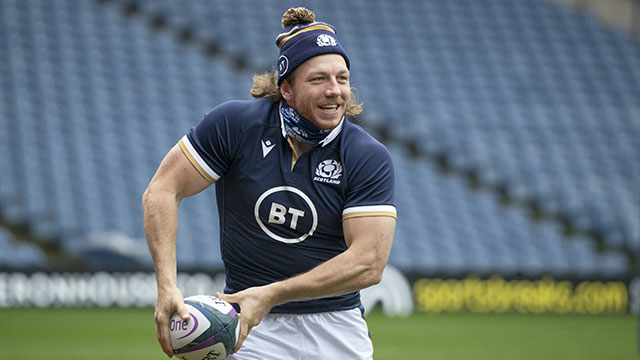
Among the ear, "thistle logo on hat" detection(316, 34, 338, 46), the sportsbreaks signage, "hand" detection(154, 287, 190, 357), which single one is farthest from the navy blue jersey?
the sportsbreaks signage

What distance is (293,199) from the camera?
13.4ft

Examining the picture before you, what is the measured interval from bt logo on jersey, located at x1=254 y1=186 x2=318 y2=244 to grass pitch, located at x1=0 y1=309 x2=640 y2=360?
6.11 meters

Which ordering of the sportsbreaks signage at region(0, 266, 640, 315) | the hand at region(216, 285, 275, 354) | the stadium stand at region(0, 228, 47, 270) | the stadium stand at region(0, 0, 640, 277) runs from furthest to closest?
the stadium stand at region(0, 0, 640, 277)
the sportsbreaks signage at region(0, 266, 640, 315)
the stadium stand at region(0, 228, 47, 270)
the hand at region(216, 285, 275, 354)

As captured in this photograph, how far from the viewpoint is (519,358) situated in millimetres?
10492

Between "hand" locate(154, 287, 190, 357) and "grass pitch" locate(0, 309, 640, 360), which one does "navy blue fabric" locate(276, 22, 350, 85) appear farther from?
"grass pitch" locate(0, 309, 640, 360)

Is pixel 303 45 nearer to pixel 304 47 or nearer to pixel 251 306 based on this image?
pixel 304 47

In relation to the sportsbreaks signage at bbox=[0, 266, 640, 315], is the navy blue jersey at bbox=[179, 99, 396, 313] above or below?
above

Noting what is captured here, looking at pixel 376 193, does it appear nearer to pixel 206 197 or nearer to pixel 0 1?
pixel 206 197

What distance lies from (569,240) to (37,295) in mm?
9779

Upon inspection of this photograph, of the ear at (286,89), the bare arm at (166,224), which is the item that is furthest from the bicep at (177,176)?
the ear at (286,89)

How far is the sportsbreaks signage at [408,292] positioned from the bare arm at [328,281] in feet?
34.2

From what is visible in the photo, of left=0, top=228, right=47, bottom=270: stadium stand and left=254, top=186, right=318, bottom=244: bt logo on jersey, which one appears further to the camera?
left=0, top=228, right=47, bottom=270: stadium stand

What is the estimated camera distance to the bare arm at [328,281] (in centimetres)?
381

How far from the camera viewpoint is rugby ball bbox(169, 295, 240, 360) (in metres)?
3.68
